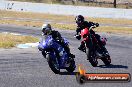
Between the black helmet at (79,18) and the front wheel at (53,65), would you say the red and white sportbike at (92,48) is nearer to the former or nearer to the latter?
the black helmet at (79,18)

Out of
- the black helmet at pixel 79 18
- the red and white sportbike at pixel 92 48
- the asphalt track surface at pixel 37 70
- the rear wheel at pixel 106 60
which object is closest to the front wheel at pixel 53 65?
the asphalt track surface at pixel 37 70

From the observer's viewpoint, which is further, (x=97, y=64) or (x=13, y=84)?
(x=97, y=64)

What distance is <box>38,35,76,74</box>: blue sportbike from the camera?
1498cm

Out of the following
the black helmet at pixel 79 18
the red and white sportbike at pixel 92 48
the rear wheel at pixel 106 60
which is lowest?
the rear wheel at pixel 106 60

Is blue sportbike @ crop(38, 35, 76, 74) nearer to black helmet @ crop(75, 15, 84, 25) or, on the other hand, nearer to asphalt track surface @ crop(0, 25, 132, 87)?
asphalt track surface @ crop(0, 25, 132, 87)

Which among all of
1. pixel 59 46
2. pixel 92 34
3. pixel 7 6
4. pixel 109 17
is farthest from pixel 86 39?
pixel 7 6

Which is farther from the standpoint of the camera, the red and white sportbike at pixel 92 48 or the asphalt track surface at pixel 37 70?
the red and white sportbike at pixel 92 48

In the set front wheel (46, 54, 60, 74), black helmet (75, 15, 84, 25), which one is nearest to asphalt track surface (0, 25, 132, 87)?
front wheel (46, 54, 60, 74)

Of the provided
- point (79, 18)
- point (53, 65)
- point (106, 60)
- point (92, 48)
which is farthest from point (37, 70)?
point (106, 60)

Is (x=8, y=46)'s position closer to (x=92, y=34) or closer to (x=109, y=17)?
(x=92, y=34)

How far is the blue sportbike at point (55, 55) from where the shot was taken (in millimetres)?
14984

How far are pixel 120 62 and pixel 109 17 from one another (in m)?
40.9

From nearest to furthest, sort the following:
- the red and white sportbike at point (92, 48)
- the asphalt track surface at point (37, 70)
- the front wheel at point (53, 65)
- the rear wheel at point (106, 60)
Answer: the asphalt track surface at point (37, 70) < the front wheel at point (53, 65) < the red and white sportbike at point (92, 48) < the rear wheel at point (106, 60)

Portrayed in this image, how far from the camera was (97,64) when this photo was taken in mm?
17641
